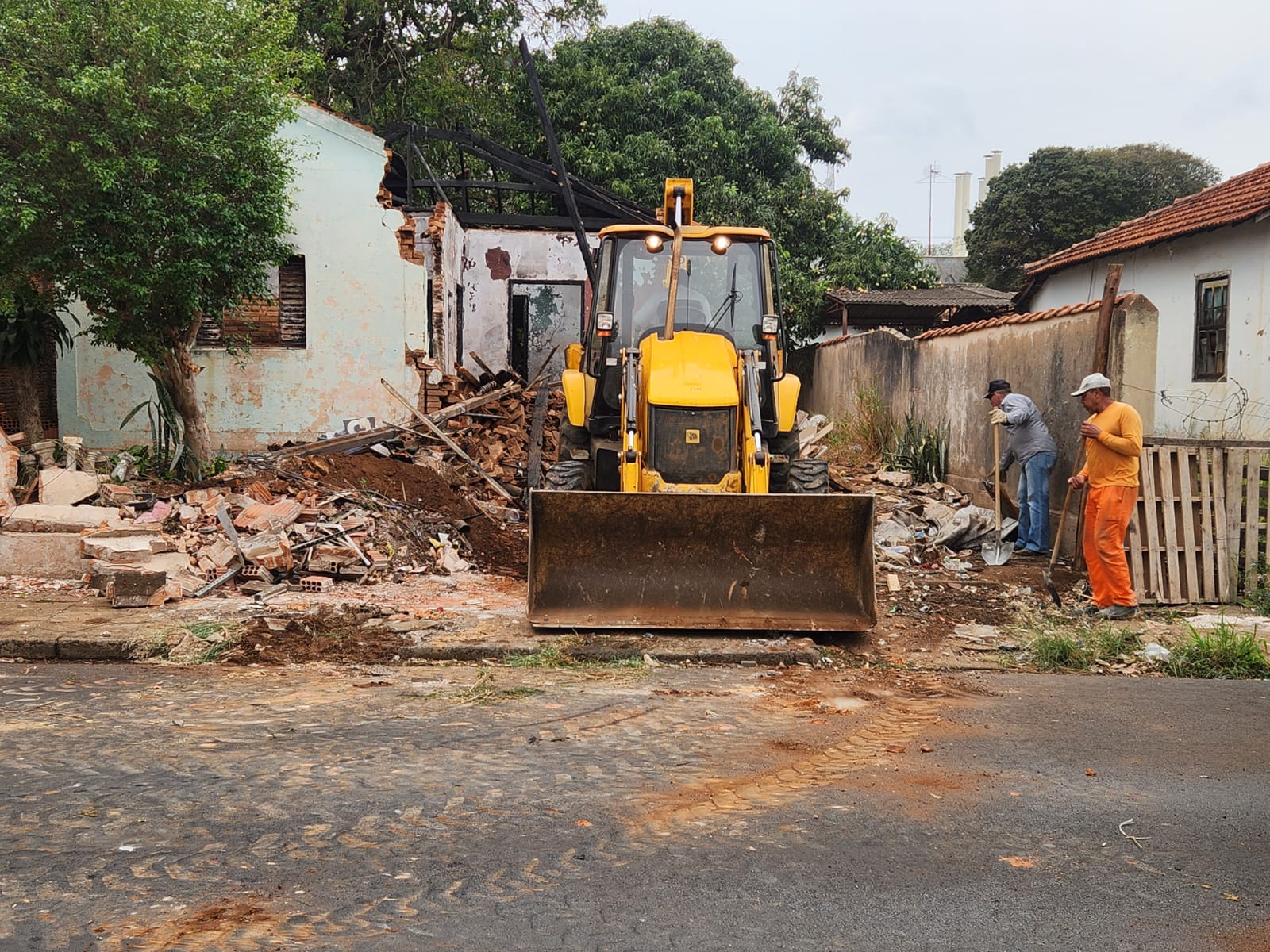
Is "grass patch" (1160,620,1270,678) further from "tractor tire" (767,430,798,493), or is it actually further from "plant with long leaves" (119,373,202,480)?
"plant with long leaves" (119,373,202,480)

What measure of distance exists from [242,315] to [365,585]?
6975 mm

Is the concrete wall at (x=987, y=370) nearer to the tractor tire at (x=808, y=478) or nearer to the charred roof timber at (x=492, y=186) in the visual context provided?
the tractor tire at (x=808, y=478)

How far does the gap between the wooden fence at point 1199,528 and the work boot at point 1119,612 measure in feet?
2.03

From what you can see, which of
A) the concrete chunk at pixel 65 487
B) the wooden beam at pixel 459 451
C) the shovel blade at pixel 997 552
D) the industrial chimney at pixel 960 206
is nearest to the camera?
the concrete chunk at pixel 65 487

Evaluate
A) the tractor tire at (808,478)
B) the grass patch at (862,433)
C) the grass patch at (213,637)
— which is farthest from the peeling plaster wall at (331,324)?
the tractor tire at (808,478)

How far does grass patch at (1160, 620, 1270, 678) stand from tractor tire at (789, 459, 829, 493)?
9.32 feet

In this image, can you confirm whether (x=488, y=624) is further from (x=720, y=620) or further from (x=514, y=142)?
(x=514, y=142)

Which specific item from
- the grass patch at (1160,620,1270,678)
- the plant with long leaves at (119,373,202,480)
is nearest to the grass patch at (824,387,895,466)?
the plant with long leaves at (119,373,202,480)

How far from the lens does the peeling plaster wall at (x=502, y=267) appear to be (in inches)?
810

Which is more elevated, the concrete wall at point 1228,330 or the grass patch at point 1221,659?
the concrete wall at point 1228,330

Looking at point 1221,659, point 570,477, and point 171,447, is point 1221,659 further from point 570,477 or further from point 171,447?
point 171,447

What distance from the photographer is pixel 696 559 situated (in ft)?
25.2

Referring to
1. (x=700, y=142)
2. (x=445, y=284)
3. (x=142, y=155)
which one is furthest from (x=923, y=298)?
(x=142, y=155)

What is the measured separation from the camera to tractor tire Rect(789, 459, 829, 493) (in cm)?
878
